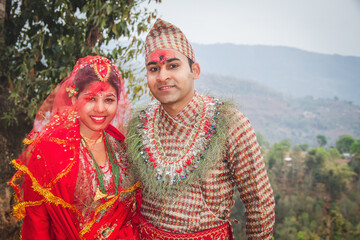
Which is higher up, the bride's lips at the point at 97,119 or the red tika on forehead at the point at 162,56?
the red tika on forehead at the point at 162,56

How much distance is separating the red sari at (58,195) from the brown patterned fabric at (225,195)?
1.09ft

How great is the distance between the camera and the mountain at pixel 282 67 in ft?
227

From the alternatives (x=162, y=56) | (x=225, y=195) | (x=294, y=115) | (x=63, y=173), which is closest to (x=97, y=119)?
(x=63, y=173)

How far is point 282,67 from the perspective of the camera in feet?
287

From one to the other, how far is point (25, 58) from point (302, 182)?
69.2ft

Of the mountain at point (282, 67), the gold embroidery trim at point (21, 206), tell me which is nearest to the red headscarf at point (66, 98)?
the gold embroidery trim at point (21, 206)

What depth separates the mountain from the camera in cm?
6932

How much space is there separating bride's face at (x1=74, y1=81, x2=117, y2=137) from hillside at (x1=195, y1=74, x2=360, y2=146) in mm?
37986

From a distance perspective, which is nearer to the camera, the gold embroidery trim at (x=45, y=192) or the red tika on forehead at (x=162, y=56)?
the gold embroidery trim at (x=45, y=192)

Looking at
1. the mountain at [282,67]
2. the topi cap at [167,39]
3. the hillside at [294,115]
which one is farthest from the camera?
the mountain at [282,67]

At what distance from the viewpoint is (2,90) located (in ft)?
10.6

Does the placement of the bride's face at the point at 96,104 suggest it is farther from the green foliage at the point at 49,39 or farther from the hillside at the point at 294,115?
the hillside at the point at 294,115

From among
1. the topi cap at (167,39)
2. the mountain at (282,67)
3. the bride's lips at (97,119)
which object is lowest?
the bride's lips at (97,119)

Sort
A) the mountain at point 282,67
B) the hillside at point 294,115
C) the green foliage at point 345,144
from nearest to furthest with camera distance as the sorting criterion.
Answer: the green foliage at point 345,144 → the hillside at point 294,115 → the mountain at point 282,67
